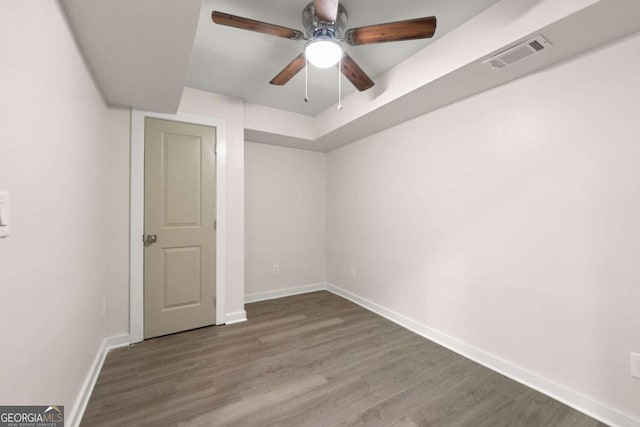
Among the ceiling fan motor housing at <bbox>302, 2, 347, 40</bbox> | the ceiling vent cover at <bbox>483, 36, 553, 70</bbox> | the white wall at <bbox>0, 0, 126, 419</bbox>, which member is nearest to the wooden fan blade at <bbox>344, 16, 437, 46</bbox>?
the ceiling fan motor housing at <bbox>302, 2, 347, 40</bbox>

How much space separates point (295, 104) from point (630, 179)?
2869 millimetres

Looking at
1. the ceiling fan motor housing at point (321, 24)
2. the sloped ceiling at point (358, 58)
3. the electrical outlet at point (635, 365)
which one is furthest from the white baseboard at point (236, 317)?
the electrical outlet at point (635, 365)

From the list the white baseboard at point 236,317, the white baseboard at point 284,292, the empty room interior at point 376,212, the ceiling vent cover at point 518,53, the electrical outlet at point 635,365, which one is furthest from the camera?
the white baseboard at point 284,292

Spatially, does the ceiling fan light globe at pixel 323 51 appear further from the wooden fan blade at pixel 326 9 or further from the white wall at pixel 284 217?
the white wall at pixel 284 217

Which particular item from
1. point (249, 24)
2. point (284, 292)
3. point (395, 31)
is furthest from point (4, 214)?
point (284, 292)

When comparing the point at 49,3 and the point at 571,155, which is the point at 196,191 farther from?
the point at 571,155

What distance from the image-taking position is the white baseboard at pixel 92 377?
142 centimetres

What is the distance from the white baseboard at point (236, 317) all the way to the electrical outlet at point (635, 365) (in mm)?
2971

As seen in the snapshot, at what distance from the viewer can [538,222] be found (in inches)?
68.9

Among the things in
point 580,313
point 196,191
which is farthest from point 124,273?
point 580,313

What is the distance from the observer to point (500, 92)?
1955mm

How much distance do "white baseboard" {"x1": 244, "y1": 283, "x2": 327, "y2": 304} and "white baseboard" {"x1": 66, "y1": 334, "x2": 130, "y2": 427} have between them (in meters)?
1.39

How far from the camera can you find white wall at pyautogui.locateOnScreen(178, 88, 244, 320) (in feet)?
9.11

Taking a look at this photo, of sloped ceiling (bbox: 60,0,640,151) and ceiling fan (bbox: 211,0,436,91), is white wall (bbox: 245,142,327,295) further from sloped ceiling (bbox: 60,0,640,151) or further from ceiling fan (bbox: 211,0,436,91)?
ceiling fan (bbox: 211,0,436,91)
